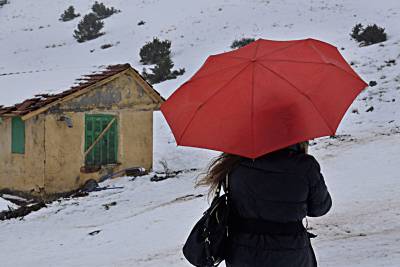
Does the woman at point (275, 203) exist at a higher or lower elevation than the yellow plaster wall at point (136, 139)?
higher

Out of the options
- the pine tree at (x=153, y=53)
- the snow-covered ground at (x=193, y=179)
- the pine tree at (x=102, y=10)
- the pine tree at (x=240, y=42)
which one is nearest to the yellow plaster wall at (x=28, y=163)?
the snow-covered ground at (x=193, y=179)

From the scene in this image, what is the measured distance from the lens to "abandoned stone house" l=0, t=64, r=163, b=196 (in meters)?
12.7

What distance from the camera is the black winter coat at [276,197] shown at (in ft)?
8.86

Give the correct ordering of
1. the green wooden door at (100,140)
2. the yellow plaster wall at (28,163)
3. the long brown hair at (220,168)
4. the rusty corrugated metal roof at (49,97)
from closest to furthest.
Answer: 1. the long brown hair at (220,168)
2. the rusty corrugated metal roof at (49,97)
3. the yellow plaster wall at (28,163)
4. the green wooden door at (100,140)

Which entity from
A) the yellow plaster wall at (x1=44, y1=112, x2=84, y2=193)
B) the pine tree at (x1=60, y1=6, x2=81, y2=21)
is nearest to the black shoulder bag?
the yellow plaster wall at (x1=44, y1=112, x2=84, y2=193)

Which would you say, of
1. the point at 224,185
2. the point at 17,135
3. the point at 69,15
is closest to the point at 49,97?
the point at 17,135

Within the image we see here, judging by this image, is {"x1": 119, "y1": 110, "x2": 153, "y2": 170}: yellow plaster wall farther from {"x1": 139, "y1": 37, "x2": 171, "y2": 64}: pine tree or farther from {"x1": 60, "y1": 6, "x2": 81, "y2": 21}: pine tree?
{"x1": 60, "y1": 6, "x2": 81, "y2": 21}: pine tree

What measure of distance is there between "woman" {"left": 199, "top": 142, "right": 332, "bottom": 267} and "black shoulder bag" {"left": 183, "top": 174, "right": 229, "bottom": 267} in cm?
6

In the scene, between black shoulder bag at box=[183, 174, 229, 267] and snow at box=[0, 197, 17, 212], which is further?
snow at box=[0, 197, 17, 212]

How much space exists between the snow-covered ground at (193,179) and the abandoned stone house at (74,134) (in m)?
0.80

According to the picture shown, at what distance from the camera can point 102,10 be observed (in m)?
43.3

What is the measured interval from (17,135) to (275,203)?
1125cm

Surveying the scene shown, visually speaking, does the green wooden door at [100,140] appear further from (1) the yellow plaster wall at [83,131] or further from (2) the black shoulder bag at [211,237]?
(2) the black shoulder bag at [211,237]

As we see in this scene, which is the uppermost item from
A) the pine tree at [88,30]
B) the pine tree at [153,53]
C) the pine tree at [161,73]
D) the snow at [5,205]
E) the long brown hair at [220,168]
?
the pine tree at [88,30]
